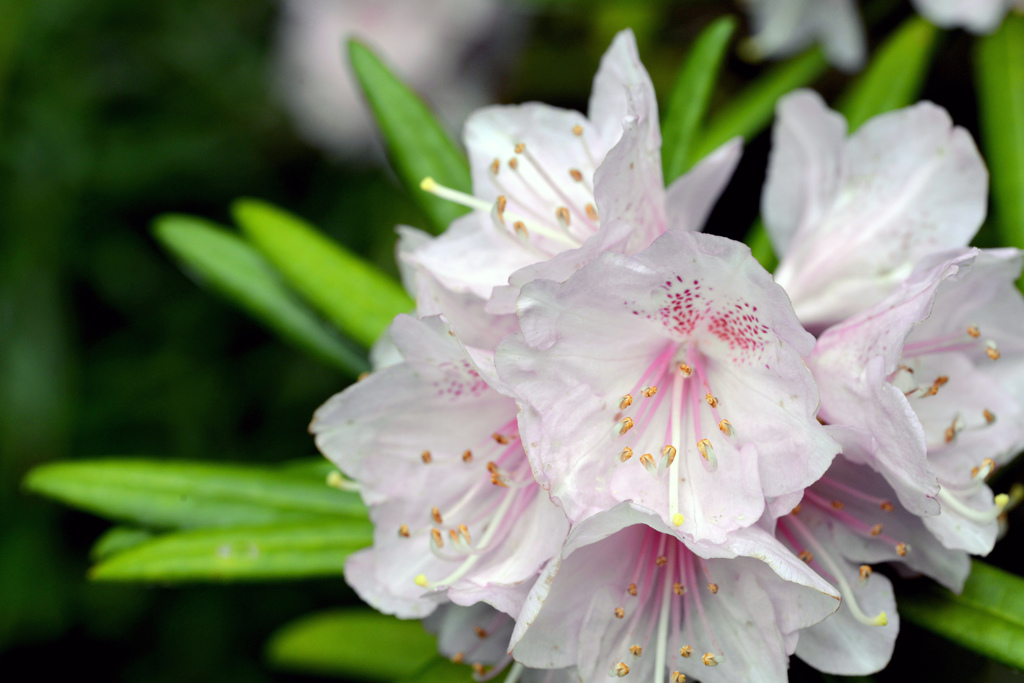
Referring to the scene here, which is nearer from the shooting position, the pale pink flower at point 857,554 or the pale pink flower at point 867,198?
→ the pale pink flower at point 857,554

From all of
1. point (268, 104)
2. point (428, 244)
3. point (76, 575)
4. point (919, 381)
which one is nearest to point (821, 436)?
point (919, 381)

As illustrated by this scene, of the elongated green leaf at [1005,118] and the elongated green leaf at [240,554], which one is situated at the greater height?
the elongated green leaf at [1005,118]

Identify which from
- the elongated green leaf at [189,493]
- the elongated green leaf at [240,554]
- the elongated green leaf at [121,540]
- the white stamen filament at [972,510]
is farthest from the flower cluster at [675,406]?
the elongated green leaf at [121,540]

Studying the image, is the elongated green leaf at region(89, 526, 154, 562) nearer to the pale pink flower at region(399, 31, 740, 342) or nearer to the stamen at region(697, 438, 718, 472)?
the pale pink flower at region(399, 31, 740, 342)

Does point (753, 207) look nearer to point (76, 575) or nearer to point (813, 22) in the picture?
point (813, 22)

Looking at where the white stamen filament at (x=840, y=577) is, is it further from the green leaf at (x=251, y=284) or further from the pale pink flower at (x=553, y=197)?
the green leaf at (x=251, y=284)

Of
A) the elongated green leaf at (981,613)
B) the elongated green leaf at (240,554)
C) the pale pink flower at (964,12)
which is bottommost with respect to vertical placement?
the elongated green leaf at (981,613)

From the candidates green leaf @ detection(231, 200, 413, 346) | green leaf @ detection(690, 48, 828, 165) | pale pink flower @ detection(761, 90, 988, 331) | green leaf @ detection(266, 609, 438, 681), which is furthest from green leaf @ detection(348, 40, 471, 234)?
green leaf @ detection(266, 609, 438, 681)
